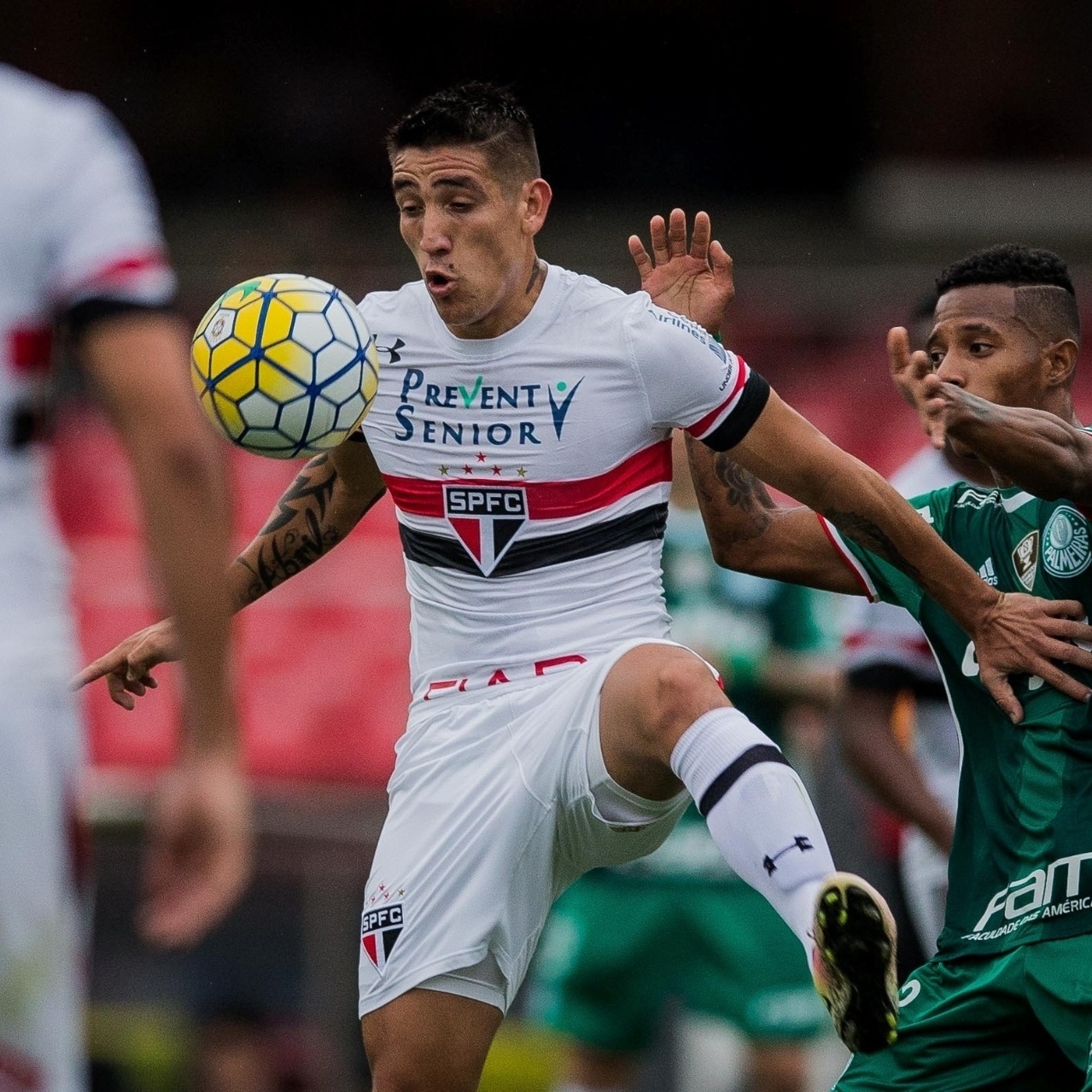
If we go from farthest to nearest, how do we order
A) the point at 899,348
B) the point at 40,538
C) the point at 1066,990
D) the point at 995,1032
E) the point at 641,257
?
the point at 641,257
the point at 899,348
the point at 995,1032
the point at 1066,990
the point at 40,538

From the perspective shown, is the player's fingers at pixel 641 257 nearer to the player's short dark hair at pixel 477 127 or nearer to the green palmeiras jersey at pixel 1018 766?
the player's short dark hair at pixel 477 127

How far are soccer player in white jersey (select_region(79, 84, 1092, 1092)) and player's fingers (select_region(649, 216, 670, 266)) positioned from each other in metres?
0.16

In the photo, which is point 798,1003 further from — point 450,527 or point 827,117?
point 827,117

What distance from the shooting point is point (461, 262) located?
536 centimetres

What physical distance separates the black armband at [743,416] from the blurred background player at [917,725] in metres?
1.64

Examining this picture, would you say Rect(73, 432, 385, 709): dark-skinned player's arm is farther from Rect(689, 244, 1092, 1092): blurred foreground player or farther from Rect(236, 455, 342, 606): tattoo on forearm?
Rect(689, 244, 1092, 1092): blurred foreground player

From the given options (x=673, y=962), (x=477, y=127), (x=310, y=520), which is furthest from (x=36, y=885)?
(x=673, y=962)

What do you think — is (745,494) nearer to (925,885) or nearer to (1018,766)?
(1018,766)

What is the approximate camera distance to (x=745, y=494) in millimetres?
5504

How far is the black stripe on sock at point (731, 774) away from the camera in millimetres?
4691

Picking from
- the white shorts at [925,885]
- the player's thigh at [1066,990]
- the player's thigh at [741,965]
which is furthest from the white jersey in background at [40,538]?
the player's thigh at [741,965]

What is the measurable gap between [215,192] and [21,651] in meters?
13.6

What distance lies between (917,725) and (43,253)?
4.78m

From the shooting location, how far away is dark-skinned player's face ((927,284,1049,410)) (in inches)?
200
